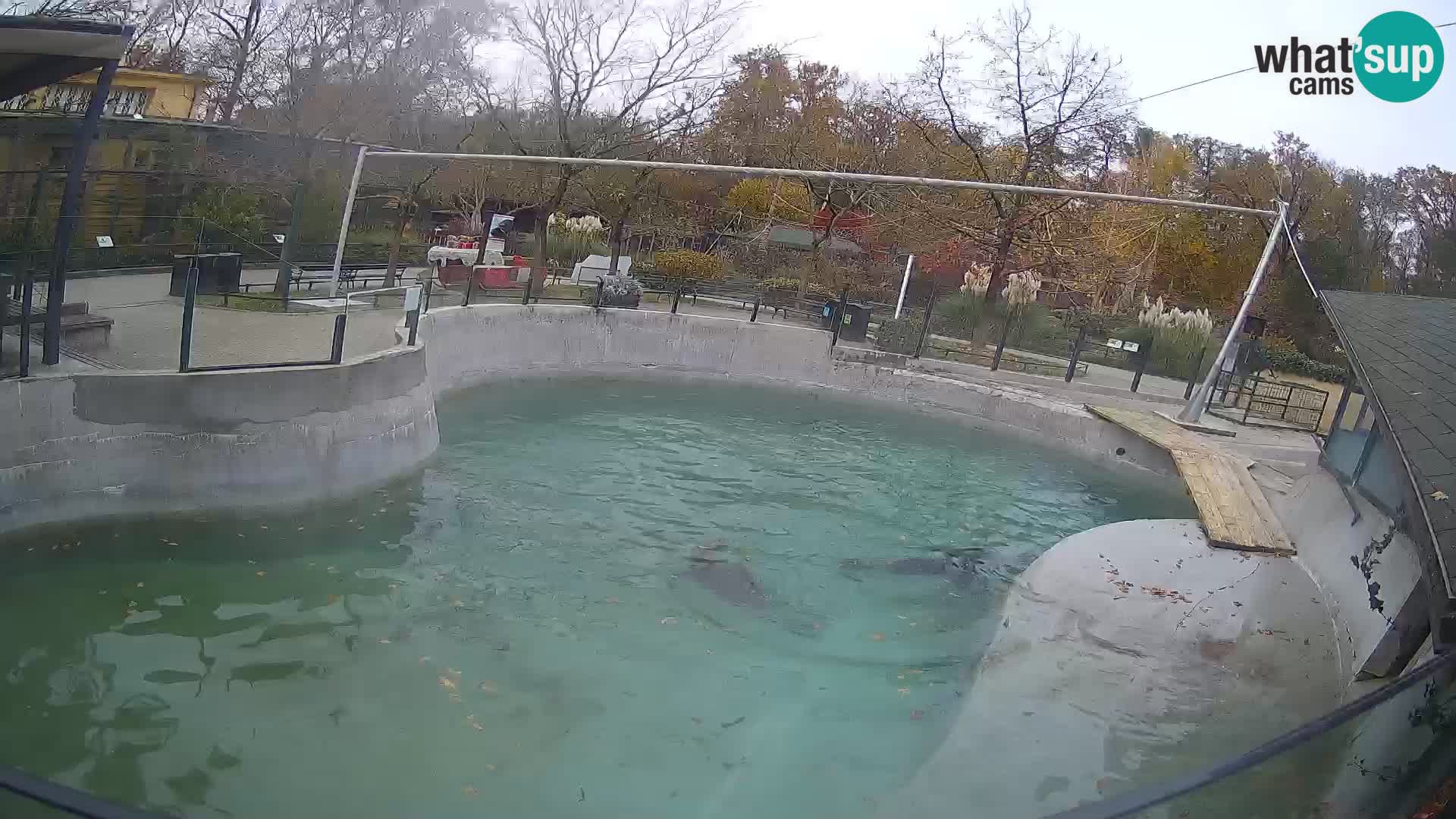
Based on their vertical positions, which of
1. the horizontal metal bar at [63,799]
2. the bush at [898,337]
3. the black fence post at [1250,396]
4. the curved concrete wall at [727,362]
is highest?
the black fence post at [1250,396]

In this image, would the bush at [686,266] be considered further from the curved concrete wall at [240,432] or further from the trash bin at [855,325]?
the curved concrete wall at [240,432]

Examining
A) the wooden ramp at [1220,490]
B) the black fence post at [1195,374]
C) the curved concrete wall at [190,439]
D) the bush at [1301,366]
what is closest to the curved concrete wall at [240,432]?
the curved concrete wall at [190,439]

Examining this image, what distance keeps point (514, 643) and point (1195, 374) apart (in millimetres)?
18302

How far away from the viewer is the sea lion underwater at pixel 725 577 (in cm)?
1041

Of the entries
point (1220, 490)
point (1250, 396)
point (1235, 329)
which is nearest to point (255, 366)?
point (1220, 490)

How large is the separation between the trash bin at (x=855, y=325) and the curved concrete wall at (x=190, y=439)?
12.2 metres

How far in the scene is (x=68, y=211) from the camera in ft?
30.8

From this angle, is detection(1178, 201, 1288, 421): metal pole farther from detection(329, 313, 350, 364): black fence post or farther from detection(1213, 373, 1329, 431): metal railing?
detection(329, 313, 350, 364): black fence post

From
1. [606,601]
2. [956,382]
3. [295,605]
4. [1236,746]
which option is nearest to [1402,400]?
[1236,746]

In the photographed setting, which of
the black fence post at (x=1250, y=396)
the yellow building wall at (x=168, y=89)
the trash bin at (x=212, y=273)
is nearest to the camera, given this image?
the trash bin at (x=212, y=273)

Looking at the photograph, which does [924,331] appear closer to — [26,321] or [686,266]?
[686,266]

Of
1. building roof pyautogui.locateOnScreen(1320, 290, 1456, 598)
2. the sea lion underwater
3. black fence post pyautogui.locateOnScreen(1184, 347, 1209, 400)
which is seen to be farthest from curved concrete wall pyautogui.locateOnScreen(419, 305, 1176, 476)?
building roof pyautogui.locateOnScreen(1320, 290, 1456, 598)

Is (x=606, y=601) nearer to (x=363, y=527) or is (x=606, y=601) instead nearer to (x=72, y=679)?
(x=363, y=527)

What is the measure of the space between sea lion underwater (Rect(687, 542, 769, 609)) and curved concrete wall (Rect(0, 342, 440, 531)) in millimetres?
4003
